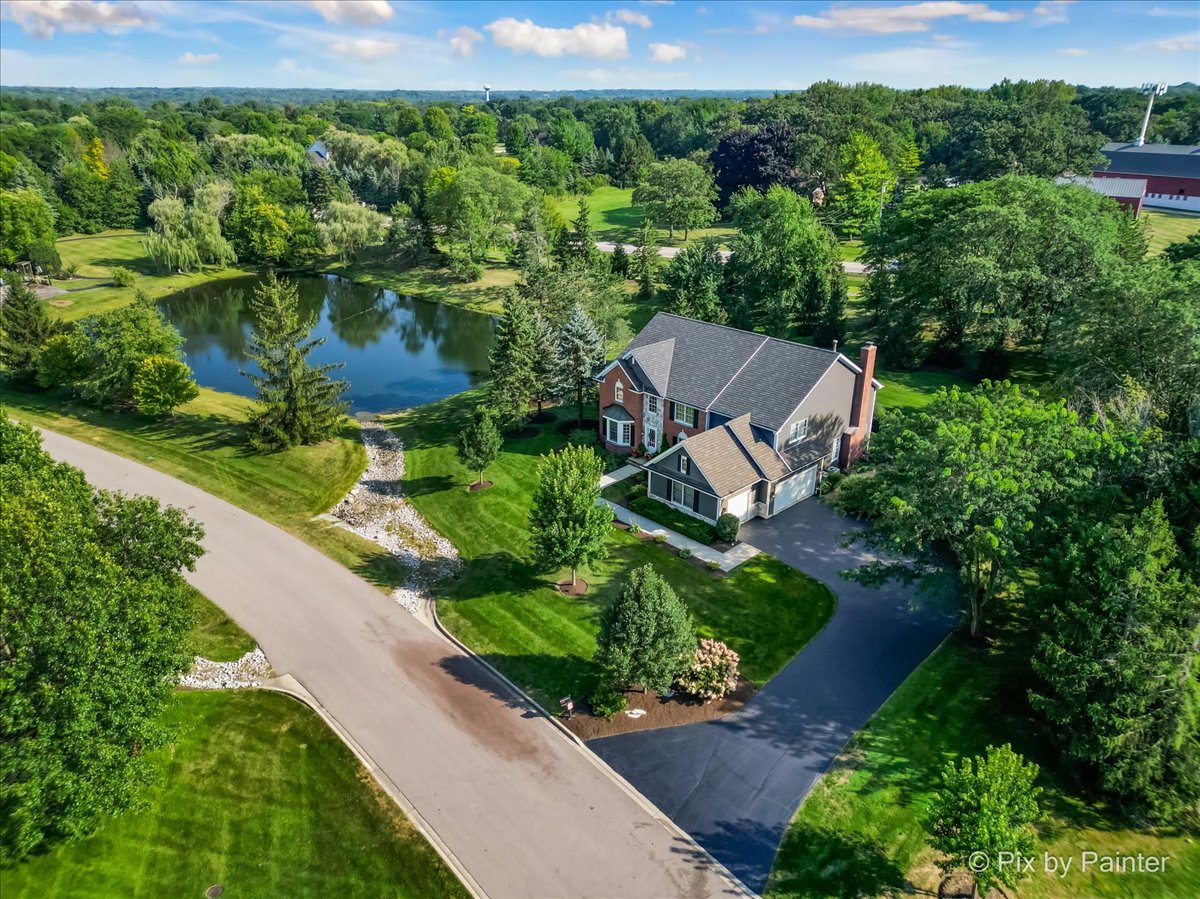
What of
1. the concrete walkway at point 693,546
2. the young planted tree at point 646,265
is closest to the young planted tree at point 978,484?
the concrete walkway at point 693,546

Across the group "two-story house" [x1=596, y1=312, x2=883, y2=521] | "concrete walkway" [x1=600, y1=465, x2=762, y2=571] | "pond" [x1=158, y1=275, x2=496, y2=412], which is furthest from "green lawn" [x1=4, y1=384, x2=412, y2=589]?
"two-story house" [x1=596, y1=312, x2=883, y2=521]

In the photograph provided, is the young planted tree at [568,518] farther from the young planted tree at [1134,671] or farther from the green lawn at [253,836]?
the young planted tree at [1134,671]

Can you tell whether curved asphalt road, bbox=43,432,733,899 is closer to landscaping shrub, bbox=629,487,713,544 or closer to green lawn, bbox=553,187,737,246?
landscaping shrub, bbox=629,487,713,544

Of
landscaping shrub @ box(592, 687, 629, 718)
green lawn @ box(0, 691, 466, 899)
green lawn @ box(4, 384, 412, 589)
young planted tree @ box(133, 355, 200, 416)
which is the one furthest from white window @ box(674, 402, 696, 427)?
young planted tree @ box(133, 355, 200, 416)

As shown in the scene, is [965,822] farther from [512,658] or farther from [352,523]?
[352,523]

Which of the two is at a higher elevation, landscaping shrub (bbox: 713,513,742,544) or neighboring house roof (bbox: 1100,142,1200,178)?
neighboring house roof (bbox: 1100,142,1200,178)

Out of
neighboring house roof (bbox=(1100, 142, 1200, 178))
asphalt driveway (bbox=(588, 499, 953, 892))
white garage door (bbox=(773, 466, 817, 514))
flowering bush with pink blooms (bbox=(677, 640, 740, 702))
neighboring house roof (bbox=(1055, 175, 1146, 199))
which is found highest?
neighboring house roof (bbox=(1100, 142, 1200, 178))

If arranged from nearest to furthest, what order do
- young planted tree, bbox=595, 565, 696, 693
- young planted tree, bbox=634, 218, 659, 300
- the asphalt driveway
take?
the asphalt driveway, young planted tree, bbox=595, 565, 696, 693, young planted tree, bbox=634, 218, 659, 300

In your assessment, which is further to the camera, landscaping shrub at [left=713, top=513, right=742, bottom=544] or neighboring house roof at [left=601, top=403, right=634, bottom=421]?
neighboring house roof at [left=601, top=403, right=634, bottom=421]

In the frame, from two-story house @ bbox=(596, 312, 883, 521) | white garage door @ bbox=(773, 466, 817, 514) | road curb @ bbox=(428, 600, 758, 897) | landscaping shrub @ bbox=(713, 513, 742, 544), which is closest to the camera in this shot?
road curb @ bbox=(428, 600, 758, 897)
